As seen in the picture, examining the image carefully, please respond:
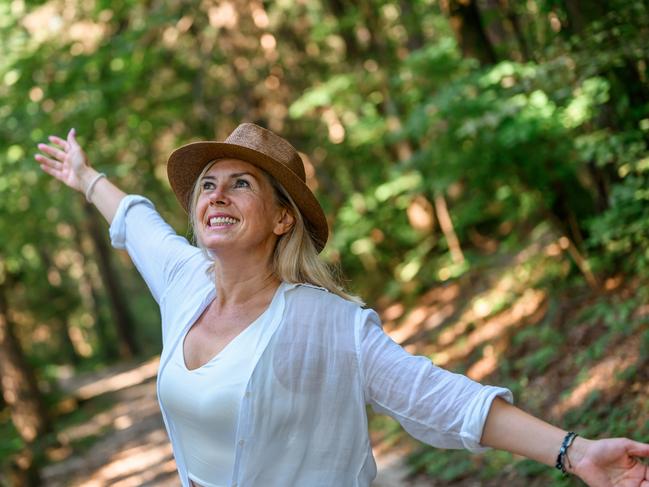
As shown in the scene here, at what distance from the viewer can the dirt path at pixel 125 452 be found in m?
9.75

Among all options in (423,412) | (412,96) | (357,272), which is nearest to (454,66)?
(412,96)

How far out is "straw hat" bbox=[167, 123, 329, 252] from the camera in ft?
9.97

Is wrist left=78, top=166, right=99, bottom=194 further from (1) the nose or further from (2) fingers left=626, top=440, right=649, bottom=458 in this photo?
(2) fingers left=626, top=440, right=649, bottom=458

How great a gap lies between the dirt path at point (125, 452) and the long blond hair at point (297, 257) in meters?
4.47

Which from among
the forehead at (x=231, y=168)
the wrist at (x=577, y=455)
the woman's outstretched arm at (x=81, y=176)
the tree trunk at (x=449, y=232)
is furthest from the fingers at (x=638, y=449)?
the tree trunk at (x=449, y=232)

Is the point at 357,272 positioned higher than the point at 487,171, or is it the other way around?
the point at 487,171

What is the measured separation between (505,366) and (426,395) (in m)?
6.06

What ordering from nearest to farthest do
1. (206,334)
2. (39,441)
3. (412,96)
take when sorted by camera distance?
(206,334) < (412,96) < (39,441)

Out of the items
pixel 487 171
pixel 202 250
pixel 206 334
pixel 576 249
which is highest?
pixel 202 250

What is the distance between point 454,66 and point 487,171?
1301 mm

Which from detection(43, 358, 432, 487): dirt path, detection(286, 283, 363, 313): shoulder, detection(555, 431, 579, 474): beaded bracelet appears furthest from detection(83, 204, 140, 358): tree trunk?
detection(555, 431, 579, 474): beaded bracelet

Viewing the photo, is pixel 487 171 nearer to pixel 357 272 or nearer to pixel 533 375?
pixel 533 375

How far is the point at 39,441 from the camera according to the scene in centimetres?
1329

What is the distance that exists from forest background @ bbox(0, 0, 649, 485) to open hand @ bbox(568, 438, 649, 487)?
3234 millimetres
